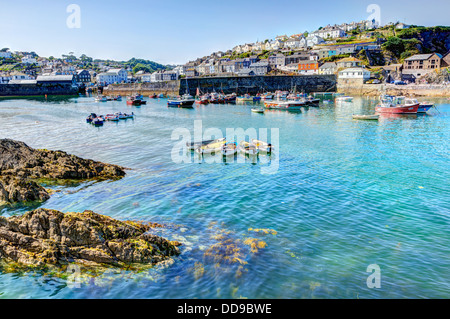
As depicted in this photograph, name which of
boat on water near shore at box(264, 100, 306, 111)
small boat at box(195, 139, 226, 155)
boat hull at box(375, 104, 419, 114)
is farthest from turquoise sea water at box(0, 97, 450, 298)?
boat on water near shore at box(264, 100, 306, 111)

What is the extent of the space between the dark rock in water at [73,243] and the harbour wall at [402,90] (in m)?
91.6

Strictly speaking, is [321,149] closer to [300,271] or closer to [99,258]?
[300,271]

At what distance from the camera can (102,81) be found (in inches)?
6752

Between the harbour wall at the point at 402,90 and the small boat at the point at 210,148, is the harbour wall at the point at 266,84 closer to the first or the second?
the harbour wall at the point at 402,90

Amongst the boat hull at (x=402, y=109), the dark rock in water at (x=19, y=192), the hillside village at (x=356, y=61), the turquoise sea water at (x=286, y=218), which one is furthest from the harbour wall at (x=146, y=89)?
the dark rock in water at (x=19, y=192)

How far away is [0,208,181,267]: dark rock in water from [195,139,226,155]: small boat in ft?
57.2

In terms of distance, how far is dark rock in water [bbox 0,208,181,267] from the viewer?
1120 cm

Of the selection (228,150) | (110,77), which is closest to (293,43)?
(110,77)

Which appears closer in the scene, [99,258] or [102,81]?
[99,258]

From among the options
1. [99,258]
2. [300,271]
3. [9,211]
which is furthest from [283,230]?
[9,211]

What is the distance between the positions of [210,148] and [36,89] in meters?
134

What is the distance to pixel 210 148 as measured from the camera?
30000 mm

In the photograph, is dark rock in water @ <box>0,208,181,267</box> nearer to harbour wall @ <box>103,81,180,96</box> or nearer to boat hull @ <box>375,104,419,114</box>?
boat hull @ <box>375,104,419,114</box>
